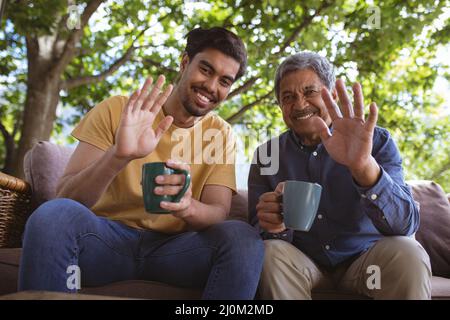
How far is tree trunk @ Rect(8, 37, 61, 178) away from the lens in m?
3.53

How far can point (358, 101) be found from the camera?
4.37 feet

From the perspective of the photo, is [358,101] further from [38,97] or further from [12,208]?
[38,97]

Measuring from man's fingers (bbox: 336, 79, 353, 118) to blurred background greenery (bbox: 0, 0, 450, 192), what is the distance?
5.60 feet

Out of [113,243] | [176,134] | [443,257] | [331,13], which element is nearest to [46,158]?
[176,134]

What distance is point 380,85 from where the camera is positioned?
4.25m

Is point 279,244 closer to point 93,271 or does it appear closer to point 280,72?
point 93,271

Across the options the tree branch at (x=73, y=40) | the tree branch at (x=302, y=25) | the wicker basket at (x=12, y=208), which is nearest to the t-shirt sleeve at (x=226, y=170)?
the wicker basket at (x=12, y=208)

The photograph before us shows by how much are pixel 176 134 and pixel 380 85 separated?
2.99 m

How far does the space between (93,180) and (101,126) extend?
0.27m

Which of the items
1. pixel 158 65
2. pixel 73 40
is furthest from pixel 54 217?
pixel 158 65

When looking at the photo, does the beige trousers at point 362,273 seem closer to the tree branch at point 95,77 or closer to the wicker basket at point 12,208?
the wicker basket at point 12,208

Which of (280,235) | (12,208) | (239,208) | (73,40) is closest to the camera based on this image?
(280,235)

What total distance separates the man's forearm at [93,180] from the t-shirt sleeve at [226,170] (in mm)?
356

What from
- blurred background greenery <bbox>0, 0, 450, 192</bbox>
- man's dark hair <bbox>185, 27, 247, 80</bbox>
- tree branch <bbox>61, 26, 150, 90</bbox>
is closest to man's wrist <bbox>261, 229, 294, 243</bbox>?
man's dark hair <bbox>185, 27, 247, 80</bbox>
